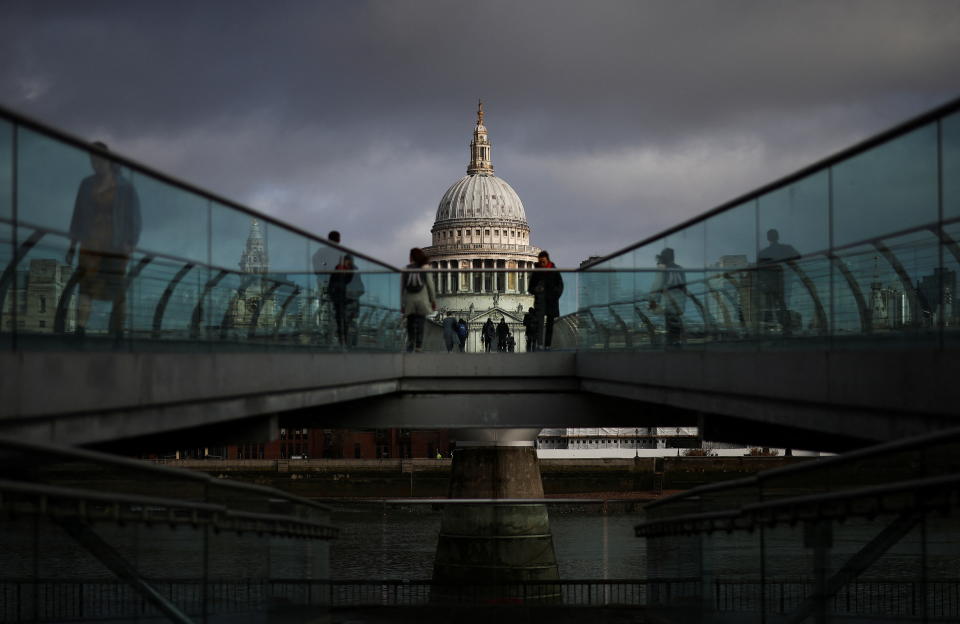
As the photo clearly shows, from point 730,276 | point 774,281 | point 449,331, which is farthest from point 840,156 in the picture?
point 449,331

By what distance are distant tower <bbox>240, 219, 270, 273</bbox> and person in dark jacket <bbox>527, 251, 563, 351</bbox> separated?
8.22 m

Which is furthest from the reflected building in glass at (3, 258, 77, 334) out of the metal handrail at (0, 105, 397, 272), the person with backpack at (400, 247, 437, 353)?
the person with backpack at (400, 247, 437, 353)

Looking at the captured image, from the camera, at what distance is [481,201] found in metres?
133

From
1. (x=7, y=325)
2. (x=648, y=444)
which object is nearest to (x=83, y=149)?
(x=7, y=325)

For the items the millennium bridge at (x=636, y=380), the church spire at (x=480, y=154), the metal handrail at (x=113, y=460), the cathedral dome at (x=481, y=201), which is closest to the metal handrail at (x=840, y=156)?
the millennium bridge at (x=636, y=380)

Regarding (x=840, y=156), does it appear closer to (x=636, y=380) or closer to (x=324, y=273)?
(x=636, y=380)

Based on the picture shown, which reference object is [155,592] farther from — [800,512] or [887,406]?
[887,406]

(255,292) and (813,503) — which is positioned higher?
(255,292)

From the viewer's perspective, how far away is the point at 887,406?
8.17 m

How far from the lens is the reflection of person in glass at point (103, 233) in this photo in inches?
336

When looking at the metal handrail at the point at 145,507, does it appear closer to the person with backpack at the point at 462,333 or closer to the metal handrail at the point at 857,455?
the metal handrail at the point at 857,455

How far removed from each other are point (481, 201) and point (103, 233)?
124488 mm

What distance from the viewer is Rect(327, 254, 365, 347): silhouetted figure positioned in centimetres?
1611

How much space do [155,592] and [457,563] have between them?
70.7ft
